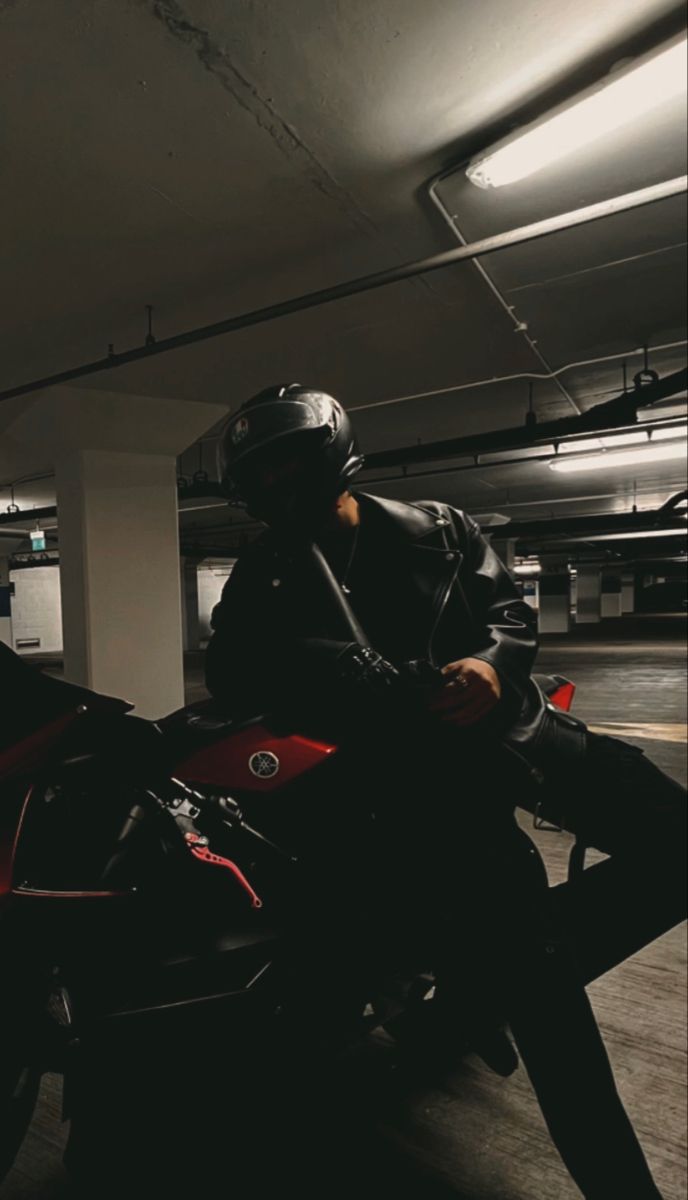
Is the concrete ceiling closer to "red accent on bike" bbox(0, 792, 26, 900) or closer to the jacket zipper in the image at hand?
the jacket zipper

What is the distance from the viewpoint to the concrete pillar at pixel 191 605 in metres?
19.5

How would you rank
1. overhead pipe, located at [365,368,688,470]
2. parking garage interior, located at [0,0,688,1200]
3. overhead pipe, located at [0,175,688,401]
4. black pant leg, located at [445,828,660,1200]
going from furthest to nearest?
overhead pipe, located at [365,368,688,470] → overhead pipe, located at [0,175,688,401] → parking garage interior, located at [0,0,688,1200] → black pant leg, located at [445,828,660,1200]

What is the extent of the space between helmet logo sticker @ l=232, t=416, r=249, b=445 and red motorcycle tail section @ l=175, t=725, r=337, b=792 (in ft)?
1.87

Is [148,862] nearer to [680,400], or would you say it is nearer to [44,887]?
[44,887]

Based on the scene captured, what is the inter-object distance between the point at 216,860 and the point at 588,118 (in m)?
2.60

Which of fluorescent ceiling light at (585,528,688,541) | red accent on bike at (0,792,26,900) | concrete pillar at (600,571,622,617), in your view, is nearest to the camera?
red accent on bike at (0,792,26,900)

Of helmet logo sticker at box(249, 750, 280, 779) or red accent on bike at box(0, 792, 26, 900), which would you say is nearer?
red accent on bike at box(0, 792, 26, 900)

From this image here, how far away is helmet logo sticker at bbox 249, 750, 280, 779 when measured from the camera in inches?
47.6

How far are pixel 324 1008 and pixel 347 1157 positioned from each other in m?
0.46

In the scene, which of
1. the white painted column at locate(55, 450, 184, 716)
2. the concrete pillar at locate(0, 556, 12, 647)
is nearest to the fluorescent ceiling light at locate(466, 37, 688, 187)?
the white painted column at locate(55, 450, 184, 716)

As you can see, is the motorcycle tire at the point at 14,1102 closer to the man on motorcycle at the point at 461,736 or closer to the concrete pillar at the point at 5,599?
the man on motorcycle at the point at 461,736

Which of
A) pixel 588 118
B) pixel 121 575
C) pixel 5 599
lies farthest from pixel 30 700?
pixel 5 599

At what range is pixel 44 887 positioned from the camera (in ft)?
3.76

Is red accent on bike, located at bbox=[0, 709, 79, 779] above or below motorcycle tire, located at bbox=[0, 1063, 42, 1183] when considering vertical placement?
above
